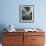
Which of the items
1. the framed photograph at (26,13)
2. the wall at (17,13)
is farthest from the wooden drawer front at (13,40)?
the framed photograph at (26,13)

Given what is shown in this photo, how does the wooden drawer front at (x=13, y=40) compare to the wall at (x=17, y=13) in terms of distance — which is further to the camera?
the wall at (x=17, y=13)

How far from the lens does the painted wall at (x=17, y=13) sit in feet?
13.2

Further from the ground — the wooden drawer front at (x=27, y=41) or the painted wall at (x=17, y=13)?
the painted wall at (x=17, y=13)

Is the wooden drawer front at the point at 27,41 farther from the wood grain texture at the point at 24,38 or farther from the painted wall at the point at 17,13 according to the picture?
the painted wall at the point at 17,13

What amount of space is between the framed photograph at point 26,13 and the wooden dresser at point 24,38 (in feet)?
2.09

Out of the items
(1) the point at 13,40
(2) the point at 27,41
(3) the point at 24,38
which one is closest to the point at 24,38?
(3) the point at 24,38

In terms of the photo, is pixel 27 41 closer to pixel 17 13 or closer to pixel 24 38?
pixel 24 38

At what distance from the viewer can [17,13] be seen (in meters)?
4.04

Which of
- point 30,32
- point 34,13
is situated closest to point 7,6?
point 34,13

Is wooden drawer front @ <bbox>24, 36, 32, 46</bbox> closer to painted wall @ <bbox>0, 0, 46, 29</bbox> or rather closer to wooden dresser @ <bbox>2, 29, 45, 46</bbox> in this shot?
wooden dresser @ <bbox>2, 29, 45, 46</bbox>

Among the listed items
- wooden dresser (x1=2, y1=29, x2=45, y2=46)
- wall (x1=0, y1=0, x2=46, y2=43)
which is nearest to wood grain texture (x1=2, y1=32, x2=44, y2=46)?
wooden dresser (x1=2, y1=29, x2=45, y2=46)

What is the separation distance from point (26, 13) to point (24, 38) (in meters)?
0.89

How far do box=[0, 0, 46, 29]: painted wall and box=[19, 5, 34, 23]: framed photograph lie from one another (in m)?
0.10

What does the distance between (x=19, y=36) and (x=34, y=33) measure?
1.44ft
